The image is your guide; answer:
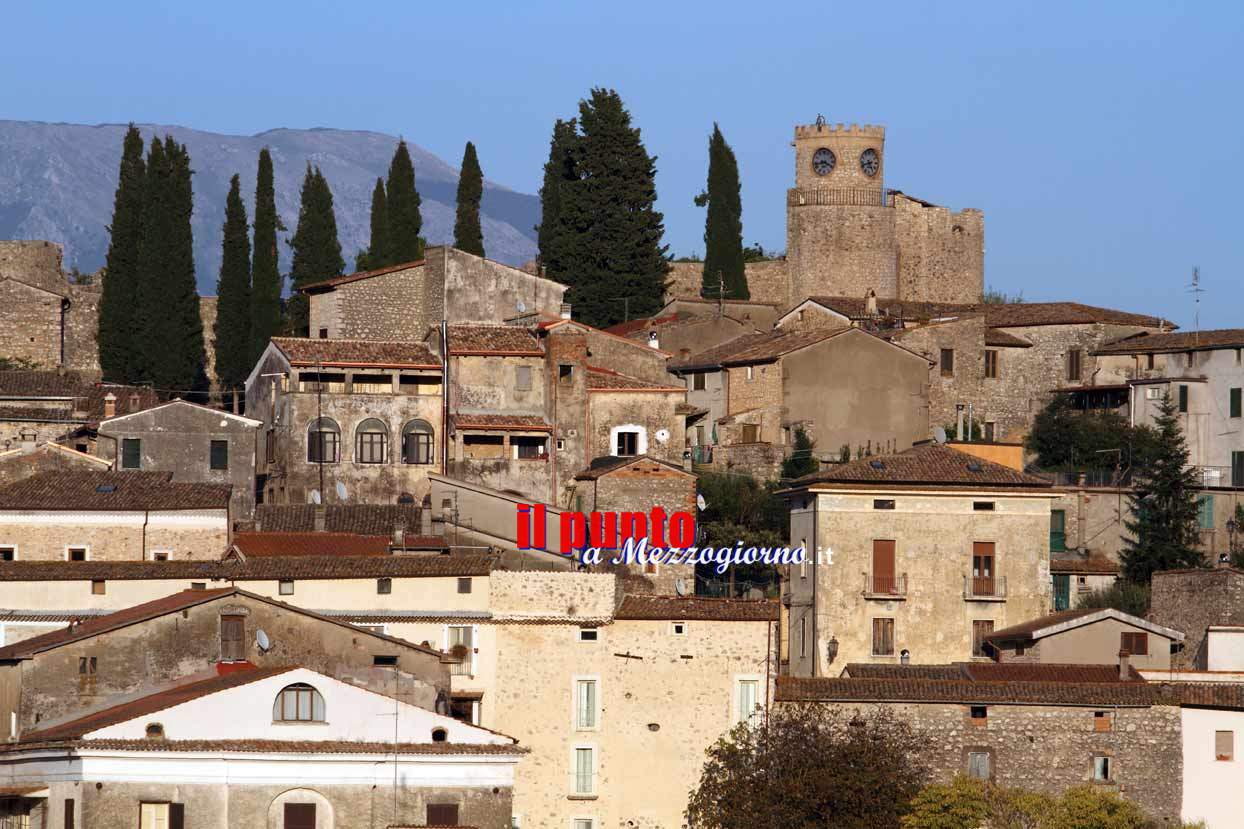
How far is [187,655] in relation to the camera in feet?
144

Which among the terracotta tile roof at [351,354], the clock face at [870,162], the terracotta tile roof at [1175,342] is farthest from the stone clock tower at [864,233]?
the terracotta tile roof at [351,354]

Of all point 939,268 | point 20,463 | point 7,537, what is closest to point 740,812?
point 7,537

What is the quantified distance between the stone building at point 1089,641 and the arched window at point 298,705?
1456cm

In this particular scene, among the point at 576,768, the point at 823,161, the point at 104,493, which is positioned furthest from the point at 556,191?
the point at 576,768

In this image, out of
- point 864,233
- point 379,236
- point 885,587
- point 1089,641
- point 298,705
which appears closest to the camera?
point 298,705

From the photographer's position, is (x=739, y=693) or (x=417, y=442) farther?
(x=417, y=442)

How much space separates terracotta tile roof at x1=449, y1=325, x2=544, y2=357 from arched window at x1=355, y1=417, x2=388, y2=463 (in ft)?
8.50

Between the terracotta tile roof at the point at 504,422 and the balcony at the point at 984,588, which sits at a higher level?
the terracotta tile roof at the point at 504,422

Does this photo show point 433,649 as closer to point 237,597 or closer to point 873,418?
point 237,597

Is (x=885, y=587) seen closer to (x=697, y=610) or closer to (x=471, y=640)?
(x=697, y=610)

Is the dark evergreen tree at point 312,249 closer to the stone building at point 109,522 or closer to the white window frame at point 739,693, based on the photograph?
the stone building at point 109,522

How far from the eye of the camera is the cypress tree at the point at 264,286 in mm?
68938

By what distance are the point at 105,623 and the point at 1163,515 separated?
2662 centimetres

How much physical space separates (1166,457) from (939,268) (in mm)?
20028
